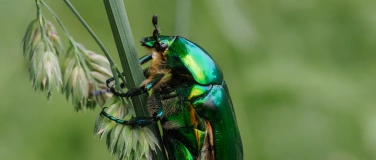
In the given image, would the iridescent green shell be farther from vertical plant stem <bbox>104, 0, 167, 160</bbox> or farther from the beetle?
vertical plant stem <bbox>104, 0, 167, 160</bbox>

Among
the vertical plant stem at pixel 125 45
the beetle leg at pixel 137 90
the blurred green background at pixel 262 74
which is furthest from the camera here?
the blurred green background at pixel 262 74

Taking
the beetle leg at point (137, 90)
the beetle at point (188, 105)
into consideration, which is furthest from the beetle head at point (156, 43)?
the beetle leg at point (137, 90)

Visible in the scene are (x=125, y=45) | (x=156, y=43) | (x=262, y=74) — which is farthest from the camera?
(x=262, y=74)

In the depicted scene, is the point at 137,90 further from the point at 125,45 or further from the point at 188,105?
the point at 188,105

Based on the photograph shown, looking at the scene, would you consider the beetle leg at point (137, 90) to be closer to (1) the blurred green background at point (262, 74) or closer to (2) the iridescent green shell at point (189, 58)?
(2) the iridescent green shell at point (189, 58)

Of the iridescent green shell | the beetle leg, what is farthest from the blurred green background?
the beetle leg

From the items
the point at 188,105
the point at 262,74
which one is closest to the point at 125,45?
the point at 188,105
